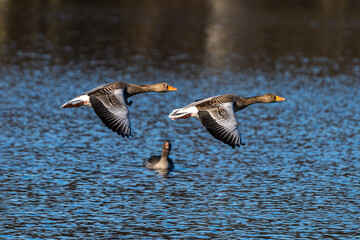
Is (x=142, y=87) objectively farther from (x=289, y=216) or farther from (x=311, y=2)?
(x=311, y=2)

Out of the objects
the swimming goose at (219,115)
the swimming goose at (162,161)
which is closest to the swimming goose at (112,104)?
the swimming goose at (219,115)

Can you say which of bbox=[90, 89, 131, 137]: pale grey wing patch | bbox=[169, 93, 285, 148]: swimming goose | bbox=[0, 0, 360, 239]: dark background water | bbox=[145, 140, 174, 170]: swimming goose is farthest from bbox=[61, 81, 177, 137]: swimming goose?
bbox=[145, 140, 174, 170]: swimming goose

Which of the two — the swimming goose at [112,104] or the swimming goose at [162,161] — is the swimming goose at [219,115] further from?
the swimming goose at [162,161]

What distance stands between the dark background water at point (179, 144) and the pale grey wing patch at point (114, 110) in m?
3.69

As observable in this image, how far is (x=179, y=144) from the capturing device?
1516 inches

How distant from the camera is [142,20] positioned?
103 metres

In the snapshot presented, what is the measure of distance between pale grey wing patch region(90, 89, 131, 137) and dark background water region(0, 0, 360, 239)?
3.69 metres

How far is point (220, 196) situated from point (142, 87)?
562cm

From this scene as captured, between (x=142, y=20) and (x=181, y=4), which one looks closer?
(x=142, y=20)

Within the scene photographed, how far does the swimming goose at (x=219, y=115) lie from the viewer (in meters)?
23.3

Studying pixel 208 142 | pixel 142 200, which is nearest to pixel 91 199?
pixel 142 200

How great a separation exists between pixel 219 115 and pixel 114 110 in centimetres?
324

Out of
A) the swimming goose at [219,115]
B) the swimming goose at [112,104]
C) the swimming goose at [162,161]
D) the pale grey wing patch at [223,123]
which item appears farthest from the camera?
the swimming goose at [162,161]

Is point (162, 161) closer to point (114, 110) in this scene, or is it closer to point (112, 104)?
point (112, 104)
